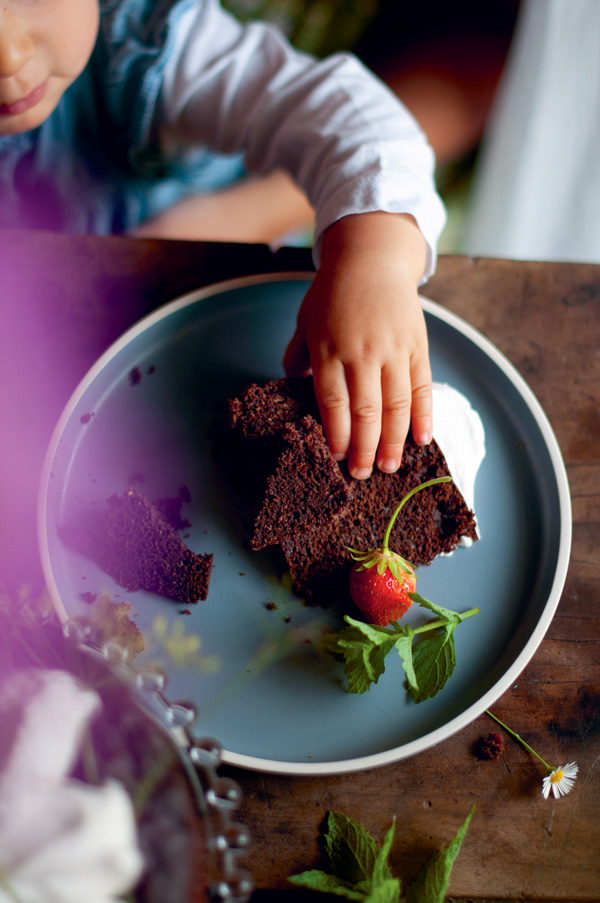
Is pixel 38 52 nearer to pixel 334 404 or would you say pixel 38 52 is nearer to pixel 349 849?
pixel 334 404

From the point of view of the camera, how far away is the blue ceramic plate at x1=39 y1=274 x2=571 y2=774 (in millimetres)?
788

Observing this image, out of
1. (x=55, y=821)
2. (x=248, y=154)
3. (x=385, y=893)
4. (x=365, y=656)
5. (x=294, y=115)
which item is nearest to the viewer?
(x=55, y=821)

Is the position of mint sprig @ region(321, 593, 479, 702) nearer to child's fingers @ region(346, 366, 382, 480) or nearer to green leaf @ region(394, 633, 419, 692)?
green leaf @ region(394, 633, 419, 692)

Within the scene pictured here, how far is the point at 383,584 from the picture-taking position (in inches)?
31.1

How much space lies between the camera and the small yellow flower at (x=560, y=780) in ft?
2.68

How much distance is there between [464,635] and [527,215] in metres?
1.18

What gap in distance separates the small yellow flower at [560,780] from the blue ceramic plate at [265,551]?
169 mm

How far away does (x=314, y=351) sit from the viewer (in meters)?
0.87

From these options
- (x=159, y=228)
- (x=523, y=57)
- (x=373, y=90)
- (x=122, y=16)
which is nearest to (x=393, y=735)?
(x=373, y=90)

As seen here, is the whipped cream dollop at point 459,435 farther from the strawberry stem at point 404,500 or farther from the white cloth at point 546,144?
the white cloth at point 546,144

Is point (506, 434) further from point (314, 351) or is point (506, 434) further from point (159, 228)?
point (159, 228)

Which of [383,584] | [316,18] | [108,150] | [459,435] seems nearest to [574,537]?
[459,435]

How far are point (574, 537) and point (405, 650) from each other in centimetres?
36

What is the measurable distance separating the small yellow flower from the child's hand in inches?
18.8
